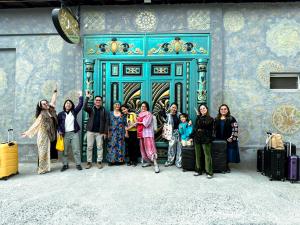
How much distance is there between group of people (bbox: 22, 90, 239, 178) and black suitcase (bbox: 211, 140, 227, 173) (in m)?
0.22

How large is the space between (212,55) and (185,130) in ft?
7.27

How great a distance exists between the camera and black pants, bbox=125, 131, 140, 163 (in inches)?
238

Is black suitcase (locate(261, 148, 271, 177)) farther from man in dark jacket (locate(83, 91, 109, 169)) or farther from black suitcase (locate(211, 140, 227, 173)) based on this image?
man in dark jacket (locate(83, 91, 109, 169))

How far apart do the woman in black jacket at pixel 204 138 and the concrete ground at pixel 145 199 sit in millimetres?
264

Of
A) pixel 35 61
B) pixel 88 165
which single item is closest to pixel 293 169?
pixel 88 165

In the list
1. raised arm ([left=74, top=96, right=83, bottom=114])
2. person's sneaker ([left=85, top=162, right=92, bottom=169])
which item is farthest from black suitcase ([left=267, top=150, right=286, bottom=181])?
raised arm ([left=74, top=96, right=83, bottom=114])

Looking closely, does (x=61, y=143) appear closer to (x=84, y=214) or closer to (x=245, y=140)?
(x=84, y=214)

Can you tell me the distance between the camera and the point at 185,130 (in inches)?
227

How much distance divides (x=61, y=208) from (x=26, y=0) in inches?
215

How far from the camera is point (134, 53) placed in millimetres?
6516

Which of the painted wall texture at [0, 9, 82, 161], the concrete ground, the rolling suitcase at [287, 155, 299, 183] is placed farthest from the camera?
the painted wall texture at [0, 9, 82, 161]

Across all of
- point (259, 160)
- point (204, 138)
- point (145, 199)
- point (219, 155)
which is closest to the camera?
point (145, 199)

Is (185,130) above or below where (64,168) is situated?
above

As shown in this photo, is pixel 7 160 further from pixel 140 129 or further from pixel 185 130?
pixel 185 130
